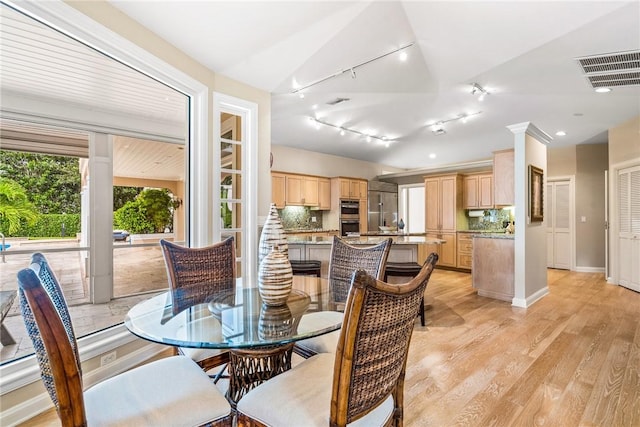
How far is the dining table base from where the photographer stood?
1712 mm

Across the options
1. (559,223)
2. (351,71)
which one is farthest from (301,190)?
(559,223)

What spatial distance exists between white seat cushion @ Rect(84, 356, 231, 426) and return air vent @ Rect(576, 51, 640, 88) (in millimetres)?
4153

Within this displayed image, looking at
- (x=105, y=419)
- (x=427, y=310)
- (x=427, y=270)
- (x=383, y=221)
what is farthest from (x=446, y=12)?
(x=383, y=221)

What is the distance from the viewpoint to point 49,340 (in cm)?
88

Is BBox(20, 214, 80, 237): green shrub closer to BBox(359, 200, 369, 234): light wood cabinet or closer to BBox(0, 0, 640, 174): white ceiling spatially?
BBox(0, 0, 640, 174): white ceiling

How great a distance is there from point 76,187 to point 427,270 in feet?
A: 12.9

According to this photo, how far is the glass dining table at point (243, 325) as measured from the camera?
49.7 inches

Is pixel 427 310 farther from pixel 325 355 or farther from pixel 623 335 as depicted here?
pixel 325 355

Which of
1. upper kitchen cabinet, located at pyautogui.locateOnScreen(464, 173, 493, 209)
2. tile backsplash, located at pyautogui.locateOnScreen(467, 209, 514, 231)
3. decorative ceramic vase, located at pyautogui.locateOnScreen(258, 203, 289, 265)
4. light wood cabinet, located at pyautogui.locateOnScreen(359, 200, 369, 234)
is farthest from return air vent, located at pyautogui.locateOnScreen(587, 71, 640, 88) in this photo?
light wood cabinet, located at pyautogui.locateOnScreen(359, 200, 369, 234)

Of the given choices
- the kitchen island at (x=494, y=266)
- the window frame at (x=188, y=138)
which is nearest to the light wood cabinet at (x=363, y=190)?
the kitchen island at (x=494, y=266)

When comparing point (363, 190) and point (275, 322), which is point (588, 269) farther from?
point (275, 322)

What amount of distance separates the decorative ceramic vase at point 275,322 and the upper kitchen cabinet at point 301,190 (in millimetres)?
4821

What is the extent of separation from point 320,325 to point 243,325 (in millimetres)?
336

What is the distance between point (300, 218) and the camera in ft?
22.8
